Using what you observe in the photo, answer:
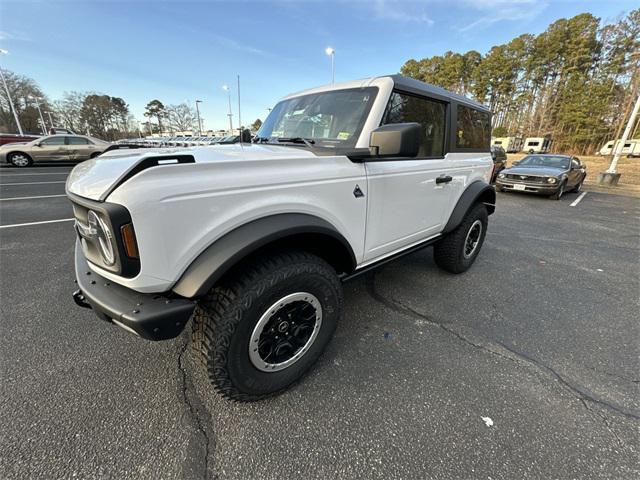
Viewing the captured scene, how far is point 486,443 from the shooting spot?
1518 millimetres

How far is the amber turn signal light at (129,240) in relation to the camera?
1.17 meters

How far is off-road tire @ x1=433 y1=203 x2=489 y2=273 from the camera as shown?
3225 millimetres

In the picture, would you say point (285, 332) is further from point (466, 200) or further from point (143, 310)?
point (466, 200)

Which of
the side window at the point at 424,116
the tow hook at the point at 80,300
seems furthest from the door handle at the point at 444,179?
the tow hook at the point at 80,300

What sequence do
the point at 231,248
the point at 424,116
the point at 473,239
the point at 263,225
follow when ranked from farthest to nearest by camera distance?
1. the point at 473,239
2. the point at 424,116
3. the point at 263,225
4. the point at 231,248

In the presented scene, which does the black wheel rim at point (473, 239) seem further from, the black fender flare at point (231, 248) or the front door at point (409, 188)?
the black fender flare at point (231, 248)

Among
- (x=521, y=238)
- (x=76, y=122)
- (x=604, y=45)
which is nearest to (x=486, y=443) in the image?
(x=521, y=238)

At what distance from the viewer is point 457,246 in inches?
128

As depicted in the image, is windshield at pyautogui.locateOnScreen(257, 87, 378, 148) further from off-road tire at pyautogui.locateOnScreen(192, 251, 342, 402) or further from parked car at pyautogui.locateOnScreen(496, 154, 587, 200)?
parked car at pyautogui.locateOnScreen(496, 154, 587, 200)

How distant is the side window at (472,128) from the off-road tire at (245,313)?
2.26m

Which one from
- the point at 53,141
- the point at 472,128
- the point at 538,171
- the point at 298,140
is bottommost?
the point at 538,171

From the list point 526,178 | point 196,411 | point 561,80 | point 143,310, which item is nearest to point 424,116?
point 143,310

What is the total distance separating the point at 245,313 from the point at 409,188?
5.22 ft

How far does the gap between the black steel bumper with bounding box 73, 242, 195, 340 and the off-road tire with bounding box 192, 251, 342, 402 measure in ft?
0.59
